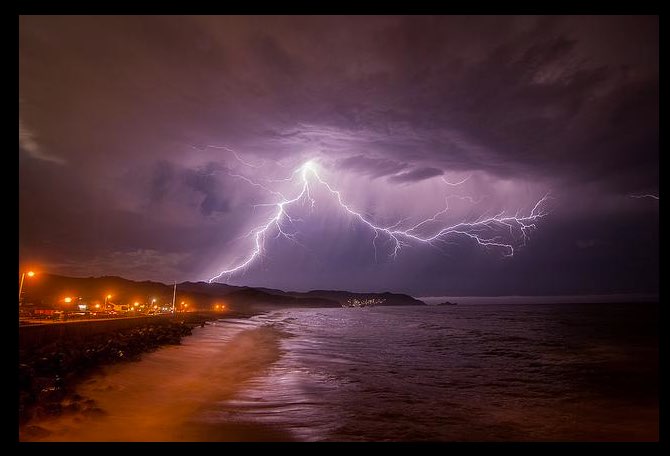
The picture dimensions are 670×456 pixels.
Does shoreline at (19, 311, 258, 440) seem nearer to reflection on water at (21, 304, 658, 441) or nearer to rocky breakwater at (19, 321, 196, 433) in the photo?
rocky breakwater at (19, 321, 196, 433)

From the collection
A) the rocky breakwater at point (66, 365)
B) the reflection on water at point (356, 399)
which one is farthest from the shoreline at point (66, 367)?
the reflection on water at point (356, 399)

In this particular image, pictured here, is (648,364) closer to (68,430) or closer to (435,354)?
(435,354)

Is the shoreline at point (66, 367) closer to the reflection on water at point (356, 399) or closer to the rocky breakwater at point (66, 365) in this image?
the rocky breakwater at point (66, 365)

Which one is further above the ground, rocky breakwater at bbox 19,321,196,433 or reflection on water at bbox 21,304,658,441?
rocky breakwater at bbox 19,321,196,433

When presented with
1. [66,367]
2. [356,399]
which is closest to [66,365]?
[66,367]

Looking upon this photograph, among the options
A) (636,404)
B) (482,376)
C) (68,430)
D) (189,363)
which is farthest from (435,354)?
(68,430)

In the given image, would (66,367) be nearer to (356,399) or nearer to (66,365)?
(66,365)

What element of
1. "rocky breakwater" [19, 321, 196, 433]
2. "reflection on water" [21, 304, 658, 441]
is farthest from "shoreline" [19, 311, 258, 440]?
"reflection on water" [21, 304, 658, 441]
